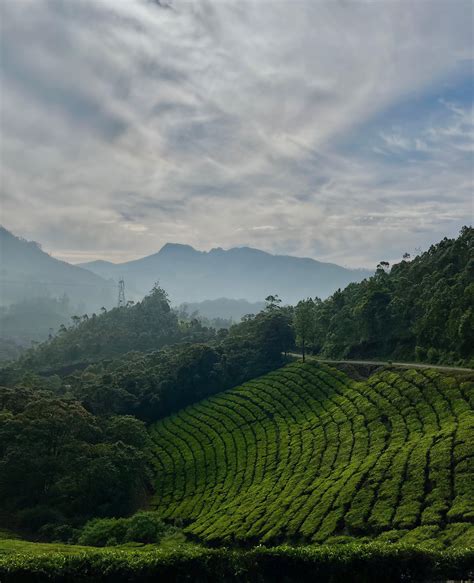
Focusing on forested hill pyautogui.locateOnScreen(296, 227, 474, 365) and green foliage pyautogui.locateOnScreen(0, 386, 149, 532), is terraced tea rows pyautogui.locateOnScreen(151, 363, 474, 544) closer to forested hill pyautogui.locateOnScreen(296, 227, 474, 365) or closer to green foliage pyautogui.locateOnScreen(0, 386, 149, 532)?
green foliage pyautogui.locateOnScreen(0, 386, 149, 532)

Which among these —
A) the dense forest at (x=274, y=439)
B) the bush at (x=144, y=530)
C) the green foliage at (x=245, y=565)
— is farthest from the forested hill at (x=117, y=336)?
the green foliage at (x=245, y=565)

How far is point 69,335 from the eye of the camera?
125 m

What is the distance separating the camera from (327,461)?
3095cm

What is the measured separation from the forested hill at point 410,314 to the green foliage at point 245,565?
103 ft

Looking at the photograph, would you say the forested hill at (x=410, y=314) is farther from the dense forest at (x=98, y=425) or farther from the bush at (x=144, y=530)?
the bush at (x=144, y=530)

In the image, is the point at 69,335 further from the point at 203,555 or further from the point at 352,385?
the point at 203,555

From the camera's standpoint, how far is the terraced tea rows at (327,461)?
2194cm

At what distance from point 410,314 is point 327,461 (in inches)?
1350

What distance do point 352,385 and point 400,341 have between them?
14.9 metres

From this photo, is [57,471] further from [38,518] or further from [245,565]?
[245,565]

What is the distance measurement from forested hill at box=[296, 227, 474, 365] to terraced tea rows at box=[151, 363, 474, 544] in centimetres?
934

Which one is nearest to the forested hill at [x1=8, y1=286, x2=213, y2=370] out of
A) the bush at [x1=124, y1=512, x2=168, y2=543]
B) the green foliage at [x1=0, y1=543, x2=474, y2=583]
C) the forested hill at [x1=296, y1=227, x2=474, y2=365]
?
the forested hill at [x1=296, y1=227, x2=474, y2=365]

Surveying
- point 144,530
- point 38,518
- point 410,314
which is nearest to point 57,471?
point 38,518

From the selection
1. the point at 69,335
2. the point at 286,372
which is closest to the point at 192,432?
the point at 286,372
